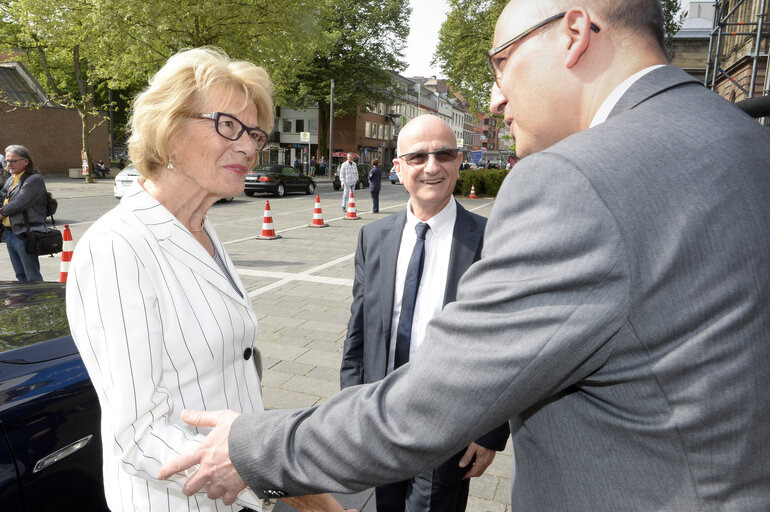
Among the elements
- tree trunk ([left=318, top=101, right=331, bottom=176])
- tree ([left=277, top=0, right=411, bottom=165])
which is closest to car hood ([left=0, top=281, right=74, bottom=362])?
tree ([left=277, top=0, right=411, bottom=165])

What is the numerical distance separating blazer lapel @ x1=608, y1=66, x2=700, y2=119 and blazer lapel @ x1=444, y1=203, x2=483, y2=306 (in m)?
1.39

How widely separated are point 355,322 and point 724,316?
1.95m

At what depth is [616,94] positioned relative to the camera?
1.06 m

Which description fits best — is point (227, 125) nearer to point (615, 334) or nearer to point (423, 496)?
point (615, 334)

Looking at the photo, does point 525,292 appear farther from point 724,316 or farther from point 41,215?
point 41,215

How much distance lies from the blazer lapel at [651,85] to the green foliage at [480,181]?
25169mm

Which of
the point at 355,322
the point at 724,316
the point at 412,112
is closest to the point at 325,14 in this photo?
the point at 355,322

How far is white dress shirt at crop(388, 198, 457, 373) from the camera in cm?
240

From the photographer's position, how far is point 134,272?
1491 millimetres

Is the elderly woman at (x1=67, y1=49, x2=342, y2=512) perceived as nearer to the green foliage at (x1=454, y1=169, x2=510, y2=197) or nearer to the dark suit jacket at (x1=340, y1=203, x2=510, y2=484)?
the dark suit jacket at (x1=340, y1=203, x2=510, y2=484)

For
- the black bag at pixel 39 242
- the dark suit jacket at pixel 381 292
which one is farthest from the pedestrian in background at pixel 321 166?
the dark suit jacket at pixel 381 292

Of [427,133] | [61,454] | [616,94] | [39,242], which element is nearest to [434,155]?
[427,133]

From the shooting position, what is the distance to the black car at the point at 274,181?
2258 centimetres

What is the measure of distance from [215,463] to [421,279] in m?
1.39
